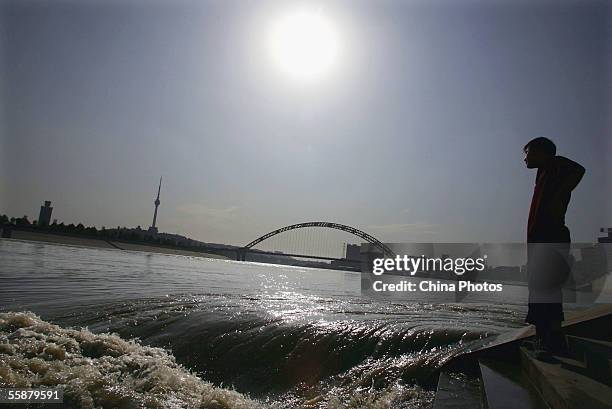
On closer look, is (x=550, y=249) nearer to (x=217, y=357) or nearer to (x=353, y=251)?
(x=217, y=357)

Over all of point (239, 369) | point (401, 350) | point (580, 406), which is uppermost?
point (580, 406)

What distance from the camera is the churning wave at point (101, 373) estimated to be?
4289 mm

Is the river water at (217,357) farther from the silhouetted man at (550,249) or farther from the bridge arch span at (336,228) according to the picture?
the bridge arch span at (336,228)

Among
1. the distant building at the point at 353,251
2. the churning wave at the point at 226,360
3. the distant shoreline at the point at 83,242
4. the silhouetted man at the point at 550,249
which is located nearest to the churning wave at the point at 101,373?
the churning wave at the point at 226,360

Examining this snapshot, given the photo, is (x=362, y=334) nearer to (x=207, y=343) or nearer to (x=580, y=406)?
(x=207, y=343)

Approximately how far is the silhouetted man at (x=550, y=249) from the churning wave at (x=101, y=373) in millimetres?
3738

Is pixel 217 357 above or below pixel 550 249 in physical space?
below

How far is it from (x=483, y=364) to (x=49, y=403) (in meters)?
5.28

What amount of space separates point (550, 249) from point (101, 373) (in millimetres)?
6032

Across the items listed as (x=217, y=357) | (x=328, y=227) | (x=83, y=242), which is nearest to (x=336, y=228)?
(x=328, y=227)

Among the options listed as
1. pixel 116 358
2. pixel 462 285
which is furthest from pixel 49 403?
pixel 462 285

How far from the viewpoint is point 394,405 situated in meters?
4.40

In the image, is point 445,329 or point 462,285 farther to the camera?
point 462,285

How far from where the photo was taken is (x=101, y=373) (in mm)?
4867
